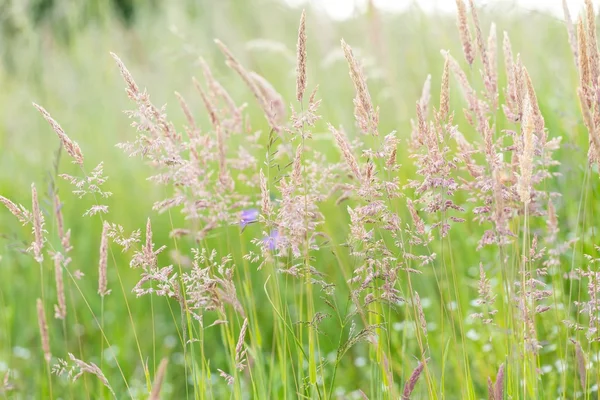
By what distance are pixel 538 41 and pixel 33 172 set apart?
134 inches

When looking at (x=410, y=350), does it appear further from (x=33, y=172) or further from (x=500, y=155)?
(x=33, y=172)

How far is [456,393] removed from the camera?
2.24m

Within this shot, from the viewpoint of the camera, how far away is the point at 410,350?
95.2 inches

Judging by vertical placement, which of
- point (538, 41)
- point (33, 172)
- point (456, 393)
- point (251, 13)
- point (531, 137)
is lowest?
point (456, 393)

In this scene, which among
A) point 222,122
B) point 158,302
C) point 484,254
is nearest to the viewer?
point 222,122

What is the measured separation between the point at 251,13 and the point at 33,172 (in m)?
2.18

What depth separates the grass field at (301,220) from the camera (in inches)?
50.6

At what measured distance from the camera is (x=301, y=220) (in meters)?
1.30

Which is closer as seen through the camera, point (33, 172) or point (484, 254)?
point (484, 254)

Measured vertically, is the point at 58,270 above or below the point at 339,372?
above

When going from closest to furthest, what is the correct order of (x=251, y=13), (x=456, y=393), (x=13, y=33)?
(x=456, y=393), (x=13, y=33), (x=251, y=13)

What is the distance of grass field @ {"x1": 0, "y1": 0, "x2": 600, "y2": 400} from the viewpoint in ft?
4.22

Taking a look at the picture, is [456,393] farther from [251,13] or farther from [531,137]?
[251,13]

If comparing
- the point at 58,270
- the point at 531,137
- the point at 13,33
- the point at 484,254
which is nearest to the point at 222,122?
the point at 58,270
